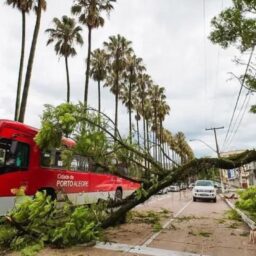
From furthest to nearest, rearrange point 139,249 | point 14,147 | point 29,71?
point 29,71
point 14,147
point 139,249

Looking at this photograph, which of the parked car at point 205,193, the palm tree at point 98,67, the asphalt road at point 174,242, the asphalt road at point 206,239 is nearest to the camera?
the asphalt road at point 174,242

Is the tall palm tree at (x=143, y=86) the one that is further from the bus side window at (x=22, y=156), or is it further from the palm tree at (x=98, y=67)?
the bus side window at (x=22, y=156)

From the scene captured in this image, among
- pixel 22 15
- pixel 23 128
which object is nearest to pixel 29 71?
pixel 22 15

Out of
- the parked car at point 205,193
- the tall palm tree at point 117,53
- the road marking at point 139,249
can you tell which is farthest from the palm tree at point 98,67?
the road marking at point 139,249

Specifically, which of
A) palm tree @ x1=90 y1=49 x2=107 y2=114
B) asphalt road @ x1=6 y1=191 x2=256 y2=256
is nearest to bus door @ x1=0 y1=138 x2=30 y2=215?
asphalt road @ x1=6 y1=191 x2=256 y2=256

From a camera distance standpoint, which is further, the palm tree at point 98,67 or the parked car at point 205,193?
the palm tree at point 98,67

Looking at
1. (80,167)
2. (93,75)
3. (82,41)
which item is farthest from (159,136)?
(80,167)

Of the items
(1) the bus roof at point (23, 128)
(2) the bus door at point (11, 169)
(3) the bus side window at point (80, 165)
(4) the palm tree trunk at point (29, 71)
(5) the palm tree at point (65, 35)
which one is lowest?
(2) the bus door at point (11, 169)

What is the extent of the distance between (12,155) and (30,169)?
1.24m

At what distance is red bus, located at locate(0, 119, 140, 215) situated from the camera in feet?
40.3

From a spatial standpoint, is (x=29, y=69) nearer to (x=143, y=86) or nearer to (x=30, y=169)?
(x=30, y=169)

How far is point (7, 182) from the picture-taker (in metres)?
12.3

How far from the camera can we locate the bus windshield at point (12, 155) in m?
12.2

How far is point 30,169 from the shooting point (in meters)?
13.7
